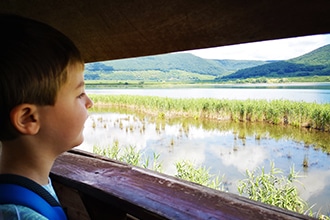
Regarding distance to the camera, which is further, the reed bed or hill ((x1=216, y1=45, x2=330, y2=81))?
the reed bed

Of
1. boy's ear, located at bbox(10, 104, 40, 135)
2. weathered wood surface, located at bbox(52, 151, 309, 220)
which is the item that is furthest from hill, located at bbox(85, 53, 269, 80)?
boy's ear, located at bbox(10, 104, 40, 135)

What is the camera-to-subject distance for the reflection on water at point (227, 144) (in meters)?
5.63

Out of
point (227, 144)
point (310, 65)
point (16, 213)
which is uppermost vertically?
point (310, 65)

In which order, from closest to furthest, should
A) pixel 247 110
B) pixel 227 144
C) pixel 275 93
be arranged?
pixel 227 144, pixel 247 110, pixel 275 93

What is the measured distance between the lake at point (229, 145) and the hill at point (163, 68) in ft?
95.6

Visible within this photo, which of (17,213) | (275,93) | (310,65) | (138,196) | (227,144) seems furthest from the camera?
(275,93)

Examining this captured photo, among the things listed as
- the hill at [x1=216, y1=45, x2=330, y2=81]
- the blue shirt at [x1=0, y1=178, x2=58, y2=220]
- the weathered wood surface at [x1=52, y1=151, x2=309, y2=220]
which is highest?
the hill at [x1=216, y1=45, x2=330, y2=81]

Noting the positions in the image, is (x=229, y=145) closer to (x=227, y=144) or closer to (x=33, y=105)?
(x=227, y=144)

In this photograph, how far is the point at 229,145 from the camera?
8188mm

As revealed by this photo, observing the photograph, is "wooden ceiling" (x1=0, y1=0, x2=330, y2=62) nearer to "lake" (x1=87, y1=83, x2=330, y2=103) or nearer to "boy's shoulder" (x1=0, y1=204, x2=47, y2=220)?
"boy's shoulder" (x1=0, y1=204, x2=47, y2=220)

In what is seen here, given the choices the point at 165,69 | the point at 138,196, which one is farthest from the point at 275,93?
the point at 165,69

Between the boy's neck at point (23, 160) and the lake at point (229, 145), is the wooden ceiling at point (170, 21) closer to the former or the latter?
the boy's neck at point (23, 160)

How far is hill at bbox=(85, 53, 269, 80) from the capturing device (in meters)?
41.5

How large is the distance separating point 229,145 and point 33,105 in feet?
26.4
